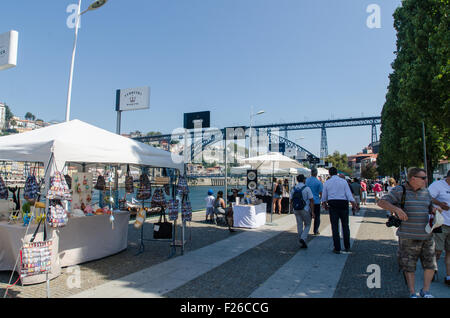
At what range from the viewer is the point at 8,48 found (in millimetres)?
6551

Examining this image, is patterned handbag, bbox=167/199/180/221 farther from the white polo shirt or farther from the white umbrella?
the white umbrella

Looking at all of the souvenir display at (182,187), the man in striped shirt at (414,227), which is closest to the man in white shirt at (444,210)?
the man in striped shirt at (414,227)

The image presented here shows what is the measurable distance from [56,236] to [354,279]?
185 inches

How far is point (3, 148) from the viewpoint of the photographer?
4.96 m

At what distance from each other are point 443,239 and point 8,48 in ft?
29.8

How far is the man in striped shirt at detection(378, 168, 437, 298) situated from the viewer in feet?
11.0

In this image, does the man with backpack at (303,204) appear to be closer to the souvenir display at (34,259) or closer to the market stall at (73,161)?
the market stall at (73,161)

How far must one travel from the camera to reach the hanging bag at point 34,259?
3.85 m

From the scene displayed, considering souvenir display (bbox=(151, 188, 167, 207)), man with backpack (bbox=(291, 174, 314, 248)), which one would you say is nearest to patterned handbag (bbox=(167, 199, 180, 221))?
souvenir display (bbox=(151, 188, 167, 207))

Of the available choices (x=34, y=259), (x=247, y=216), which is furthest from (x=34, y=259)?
(x=247, y=216)

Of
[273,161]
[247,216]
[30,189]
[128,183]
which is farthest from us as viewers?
[273,161]

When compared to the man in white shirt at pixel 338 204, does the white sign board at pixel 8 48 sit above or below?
above

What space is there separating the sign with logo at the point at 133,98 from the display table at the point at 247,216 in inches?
310

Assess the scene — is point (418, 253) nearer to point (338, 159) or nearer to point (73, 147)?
point (73, 147)
